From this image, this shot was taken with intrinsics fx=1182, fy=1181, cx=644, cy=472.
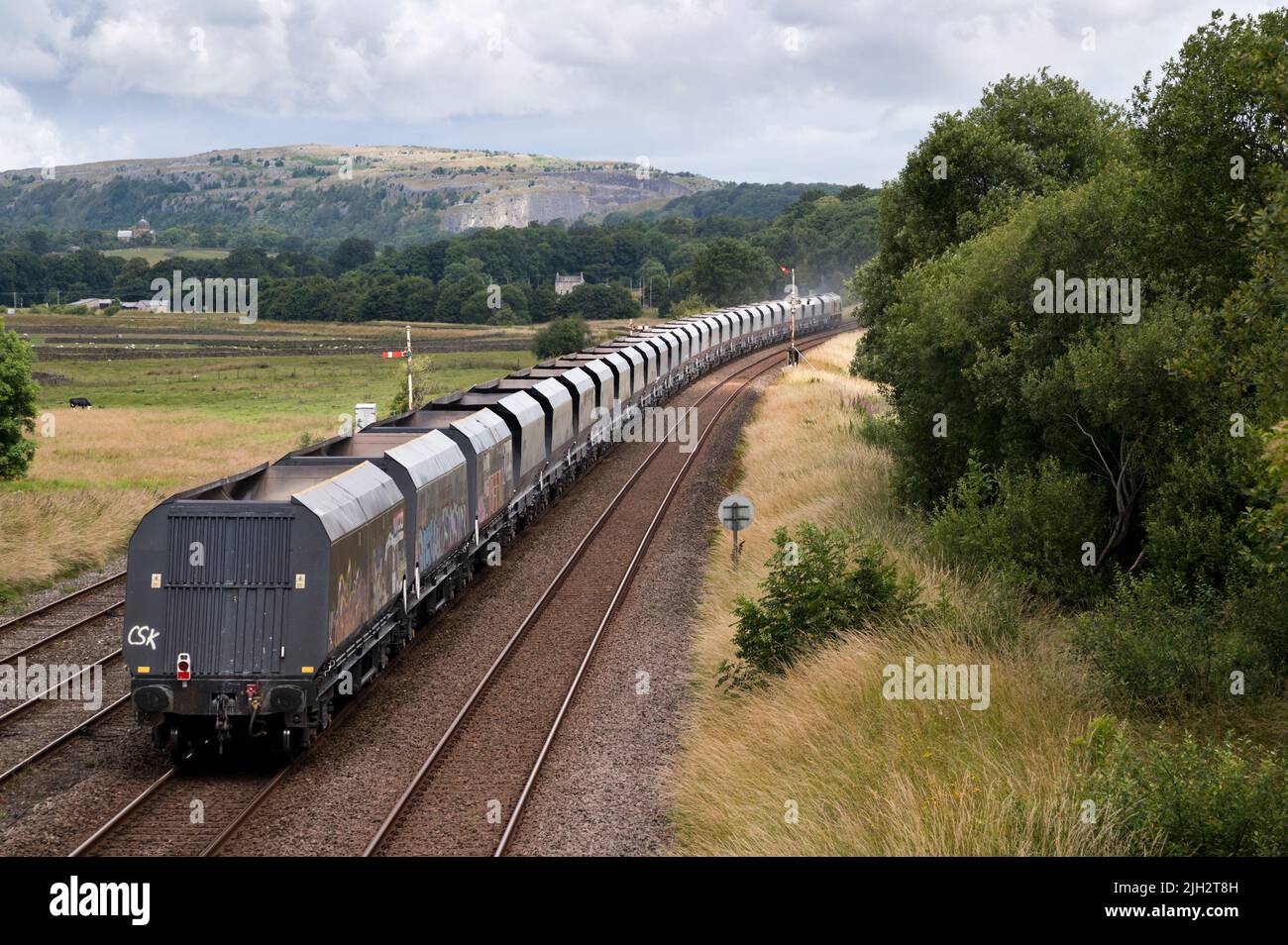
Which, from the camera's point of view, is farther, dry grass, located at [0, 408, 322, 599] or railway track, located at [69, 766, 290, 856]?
dry grass, located at [0, 408, 322, 599]

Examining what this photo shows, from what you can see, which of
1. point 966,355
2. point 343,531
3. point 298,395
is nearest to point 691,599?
point 966,355

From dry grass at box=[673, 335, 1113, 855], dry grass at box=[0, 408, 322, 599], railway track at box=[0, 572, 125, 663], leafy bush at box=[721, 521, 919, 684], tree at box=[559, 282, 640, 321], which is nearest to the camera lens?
dry grass at box=[673, 335, 1113, 855]

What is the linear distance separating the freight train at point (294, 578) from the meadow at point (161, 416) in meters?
10.1

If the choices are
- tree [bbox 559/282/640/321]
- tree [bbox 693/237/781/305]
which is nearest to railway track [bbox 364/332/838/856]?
tree [bbox 693/237/781/305]

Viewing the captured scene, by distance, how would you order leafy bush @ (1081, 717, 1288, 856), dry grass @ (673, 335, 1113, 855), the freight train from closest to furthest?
1. leafy bush @ (1081, 717, 1288, 856)
2. dry grass @ (673, 335, 1113, 855)
3. the freight train

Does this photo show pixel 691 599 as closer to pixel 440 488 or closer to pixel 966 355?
pixel 440 488

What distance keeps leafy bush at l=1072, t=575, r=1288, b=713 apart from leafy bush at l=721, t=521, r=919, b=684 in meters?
3.19

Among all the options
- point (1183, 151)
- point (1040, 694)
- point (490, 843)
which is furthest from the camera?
point (1183, 151)

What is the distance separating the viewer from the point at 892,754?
13453 millimetres

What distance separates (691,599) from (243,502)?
1215cm

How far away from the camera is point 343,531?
16.4m

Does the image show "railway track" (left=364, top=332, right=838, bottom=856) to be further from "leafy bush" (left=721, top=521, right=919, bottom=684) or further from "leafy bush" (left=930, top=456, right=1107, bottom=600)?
"leafy bush" (left=930, top=456, right=1107, bottom=600)

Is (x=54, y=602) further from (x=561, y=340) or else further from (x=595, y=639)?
(x=561, y=340)

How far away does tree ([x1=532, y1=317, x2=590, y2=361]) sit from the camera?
9706cm
